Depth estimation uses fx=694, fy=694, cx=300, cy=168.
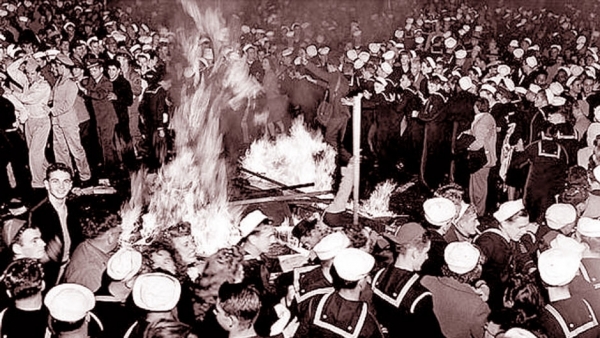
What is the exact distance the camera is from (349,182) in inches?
306

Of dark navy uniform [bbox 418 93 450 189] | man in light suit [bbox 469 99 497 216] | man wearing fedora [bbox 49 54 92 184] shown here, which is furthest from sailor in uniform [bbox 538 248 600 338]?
man wearing fedora [bbox 49 54 92 184]

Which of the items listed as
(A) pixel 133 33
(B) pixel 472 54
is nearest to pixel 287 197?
(B) pixel 472 54

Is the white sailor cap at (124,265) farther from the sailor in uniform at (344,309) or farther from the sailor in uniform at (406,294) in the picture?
the sailor in uniform at (406,294)

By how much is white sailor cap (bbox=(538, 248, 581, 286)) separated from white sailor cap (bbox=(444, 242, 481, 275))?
1.49 ft

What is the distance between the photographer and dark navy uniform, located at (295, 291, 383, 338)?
4.45 metres

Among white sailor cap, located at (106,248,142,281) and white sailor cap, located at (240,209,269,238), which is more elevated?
white sailor cap, located at (240,209,269,238)

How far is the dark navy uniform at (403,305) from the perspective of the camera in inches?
190

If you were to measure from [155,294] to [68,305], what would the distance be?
51cm

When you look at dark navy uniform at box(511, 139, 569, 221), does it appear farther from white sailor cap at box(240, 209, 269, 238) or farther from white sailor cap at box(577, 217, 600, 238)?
Answer: white sailor cap at box(240, 209, 269, 238)

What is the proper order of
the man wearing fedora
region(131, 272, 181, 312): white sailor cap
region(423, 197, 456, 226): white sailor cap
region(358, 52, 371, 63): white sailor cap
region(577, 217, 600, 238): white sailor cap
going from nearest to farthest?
region(131, 272, 181, 312): white sailor cap, region(577, 217, 600, 238): white sailor cap, region(423, 197, 456, 226): white sailor cap, the man wearing fedora, region(358, 52, 371, 63): white sailor cap

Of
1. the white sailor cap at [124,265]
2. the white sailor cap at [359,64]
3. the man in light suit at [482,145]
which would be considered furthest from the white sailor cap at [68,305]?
the white sailor cap at [359,64]

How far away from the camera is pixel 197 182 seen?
374 inches

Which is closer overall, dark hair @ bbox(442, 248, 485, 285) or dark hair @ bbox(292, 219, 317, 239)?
dark hair @ bbox(442, 248, 485, 285)

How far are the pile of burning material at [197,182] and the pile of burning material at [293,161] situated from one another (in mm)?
626
